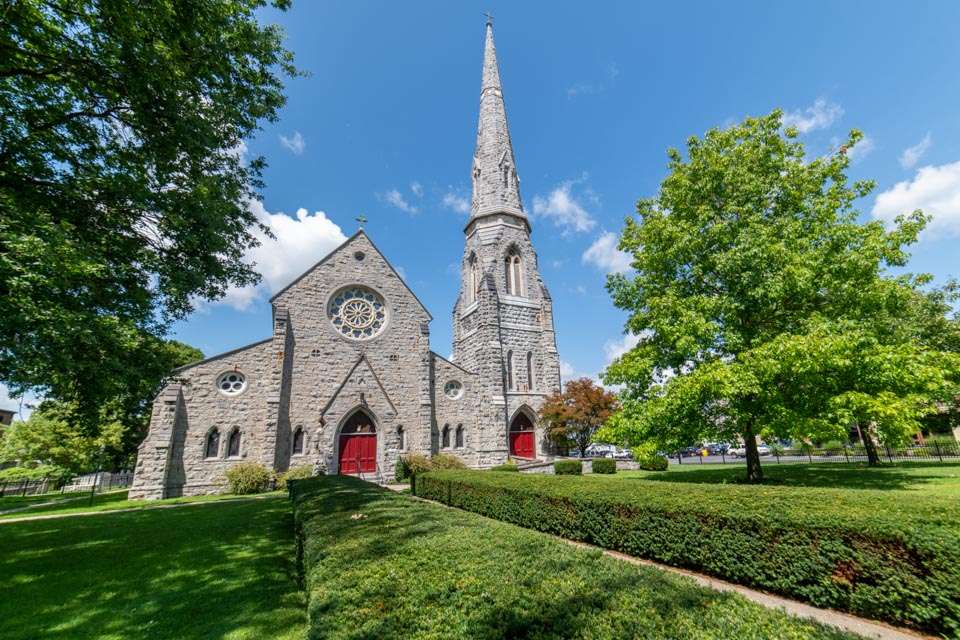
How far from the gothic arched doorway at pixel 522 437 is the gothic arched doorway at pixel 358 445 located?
29.6 feet

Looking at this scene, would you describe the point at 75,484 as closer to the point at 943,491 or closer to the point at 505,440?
the point at 505,440

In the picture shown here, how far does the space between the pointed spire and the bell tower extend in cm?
8

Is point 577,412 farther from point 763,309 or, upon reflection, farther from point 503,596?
point 503,596

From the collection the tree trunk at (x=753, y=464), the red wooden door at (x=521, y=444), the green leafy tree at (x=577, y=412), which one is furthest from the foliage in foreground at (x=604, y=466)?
the tree trunk at (x=753, y=464)

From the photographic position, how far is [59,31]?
22.6 ft

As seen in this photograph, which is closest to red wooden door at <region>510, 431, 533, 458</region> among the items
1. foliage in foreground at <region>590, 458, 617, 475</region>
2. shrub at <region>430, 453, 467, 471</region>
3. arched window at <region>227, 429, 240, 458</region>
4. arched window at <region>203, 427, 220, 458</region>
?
shrub at <region>430, 453, 467, 471</region>

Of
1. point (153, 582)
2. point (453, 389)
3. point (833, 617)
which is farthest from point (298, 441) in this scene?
point (833, 617)

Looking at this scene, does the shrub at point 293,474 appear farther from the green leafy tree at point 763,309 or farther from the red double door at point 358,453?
the green leafy tree at point 763,309

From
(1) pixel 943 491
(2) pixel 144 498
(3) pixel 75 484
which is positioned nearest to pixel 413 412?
(2) pixel 144 498

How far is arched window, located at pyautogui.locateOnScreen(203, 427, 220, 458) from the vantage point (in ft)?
61.4

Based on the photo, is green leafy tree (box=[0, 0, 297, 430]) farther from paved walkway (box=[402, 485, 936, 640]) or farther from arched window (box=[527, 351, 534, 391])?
arched window (box=[527, 351, 534, 391])

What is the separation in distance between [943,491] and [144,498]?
2676 cm

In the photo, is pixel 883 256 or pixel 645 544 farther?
pixel 883 256

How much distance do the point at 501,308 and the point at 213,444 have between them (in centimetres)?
1783
